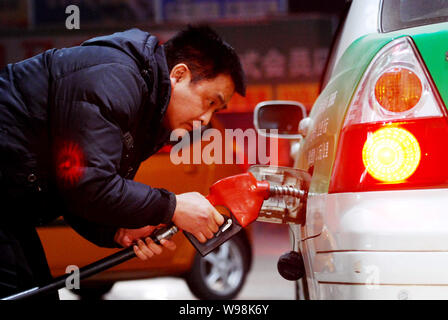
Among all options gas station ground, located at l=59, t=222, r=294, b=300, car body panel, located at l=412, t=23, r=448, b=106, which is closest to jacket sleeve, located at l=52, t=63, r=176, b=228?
car body panel, located at l=412, t=23, r=448, b=106

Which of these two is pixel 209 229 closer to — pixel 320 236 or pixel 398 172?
pixel 320 236

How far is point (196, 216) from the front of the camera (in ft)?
6.16

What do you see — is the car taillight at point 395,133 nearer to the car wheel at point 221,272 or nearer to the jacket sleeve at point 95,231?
the jacket sleeve at point 95,231

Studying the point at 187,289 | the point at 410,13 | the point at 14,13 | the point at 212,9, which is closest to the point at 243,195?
the point at 410,13

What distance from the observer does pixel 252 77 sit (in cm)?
1163

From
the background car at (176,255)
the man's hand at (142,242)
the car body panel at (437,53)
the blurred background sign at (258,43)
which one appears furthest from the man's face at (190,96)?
the blurred background sign at (258,43)

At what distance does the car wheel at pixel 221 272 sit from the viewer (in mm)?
4684

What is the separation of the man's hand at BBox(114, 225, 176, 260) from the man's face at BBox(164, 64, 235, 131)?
43 centimetres

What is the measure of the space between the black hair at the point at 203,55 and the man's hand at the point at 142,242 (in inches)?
24.0

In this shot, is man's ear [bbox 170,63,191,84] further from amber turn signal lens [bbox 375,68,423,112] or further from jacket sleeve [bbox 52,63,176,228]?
amber turn signal lens [bbox 375,68,423,112]

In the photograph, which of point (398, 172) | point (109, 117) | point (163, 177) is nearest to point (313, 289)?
point (398, 172)

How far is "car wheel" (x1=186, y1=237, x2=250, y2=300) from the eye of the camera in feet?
15.4

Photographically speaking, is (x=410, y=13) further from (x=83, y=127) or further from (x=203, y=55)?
(x=83, y=127)
